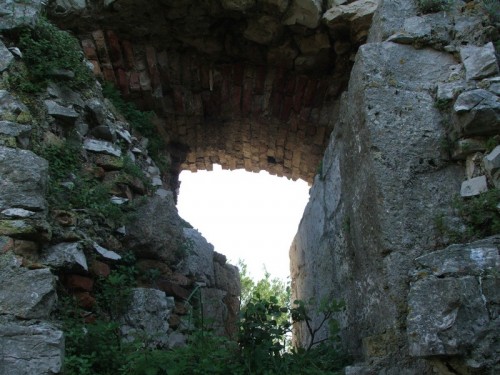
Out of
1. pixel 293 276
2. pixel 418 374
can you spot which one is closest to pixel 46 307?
pixel 418 374

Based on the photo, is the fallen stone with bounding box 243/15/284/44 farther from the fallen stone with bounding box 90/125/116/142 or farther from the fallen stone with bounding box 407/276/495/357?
the fallen stone with bounding box 407/276/495/357

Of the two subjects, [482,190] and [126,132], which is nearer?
[482,190]

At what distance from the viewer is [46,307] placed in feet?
8.17

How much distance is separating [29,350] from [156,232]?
143cm

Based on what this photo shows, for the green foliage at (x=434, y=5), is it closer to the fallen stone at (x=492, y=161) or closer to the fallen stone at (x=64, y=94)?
the fallen stone at (x=492, y=161)

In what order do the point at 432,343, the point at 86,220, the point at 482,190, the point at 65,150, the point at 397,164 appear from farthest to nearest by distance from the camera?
the point at 65,150 → the point at 86,220 → the point at 397,164 → the point at 482,190 → the point at 432,343

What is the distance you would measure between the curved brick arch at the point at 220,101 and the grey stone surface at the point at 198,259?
1390 millimetres

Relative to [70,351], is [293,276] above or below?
above

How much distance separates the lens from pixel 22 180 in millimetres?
2746

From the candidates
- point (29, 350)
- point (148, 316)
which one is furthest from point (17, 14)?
point (29, 350)

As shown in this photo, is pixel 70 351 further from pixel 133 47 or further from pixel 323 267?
pixel 133 47

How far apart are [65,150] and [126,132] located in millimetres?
903

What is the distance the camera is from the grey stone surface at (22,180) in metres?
2.69

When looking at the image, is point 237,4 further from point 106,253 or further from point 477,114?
point 477,114
